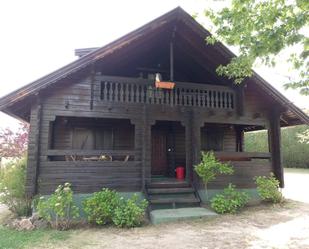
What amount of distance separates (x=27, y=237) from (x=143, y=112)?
199 inches

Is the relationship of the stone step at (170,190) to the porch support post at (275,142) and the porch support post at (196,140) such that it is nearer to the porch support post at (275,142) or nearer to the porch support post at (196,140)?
the porch support post at (196,140)

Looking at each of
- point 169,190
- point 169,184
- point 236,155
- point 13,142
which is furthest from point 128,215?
point 13,142

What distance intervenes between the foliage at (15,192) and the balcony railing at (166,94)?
12.5ft

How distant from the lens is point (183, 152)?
12.2 meters

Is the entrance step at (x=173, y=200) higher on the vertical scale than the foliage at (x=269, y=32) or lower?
lower

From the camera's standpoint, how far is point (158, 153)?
39.7ft

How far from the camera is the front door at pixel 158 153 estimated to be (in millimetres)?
12008

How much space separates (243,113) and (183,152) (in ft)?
11.4

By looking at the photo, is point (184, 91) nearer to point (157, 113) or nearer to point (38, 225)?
point (157, 113)

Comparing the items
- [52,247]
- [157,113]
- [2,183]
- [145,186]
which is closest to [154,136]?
[157,113]

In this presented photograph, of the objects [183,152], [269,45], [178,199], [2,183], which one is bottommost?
[178,199]

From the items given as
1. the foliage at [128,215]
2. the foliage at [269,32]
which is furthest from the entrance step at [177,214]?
the foliage at [269,32]

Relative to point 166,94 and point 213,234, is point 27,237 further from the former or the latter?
point 166,94

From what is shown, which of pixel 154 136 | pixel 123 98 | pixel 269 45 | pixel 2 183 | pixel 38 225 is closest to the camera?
pixel 269 45
